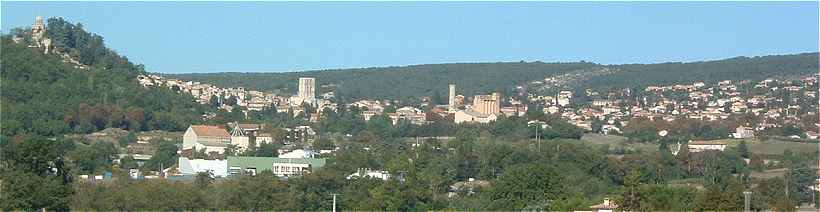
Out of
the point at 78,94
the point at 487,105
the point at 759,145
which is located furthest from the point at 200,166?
the point at 487,105

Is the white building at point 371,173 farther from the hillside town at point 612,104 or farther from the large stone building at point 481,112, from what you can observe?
the large stone building at point 481,112

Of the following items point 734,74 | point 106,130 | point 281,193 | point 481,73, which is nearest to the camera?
point 281,193

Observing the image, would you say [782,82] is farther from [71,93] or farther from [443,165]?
[443,165]

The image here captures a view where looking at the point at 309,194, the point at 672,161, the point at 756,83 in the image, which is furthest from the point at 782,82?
the point at 309,194

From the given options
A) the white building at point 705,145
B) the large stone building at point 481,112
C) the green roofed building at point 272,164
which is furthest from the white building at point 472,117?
the green roofed building at point 272,164

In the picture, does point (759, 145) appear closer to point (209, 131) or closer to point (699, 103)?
point (209, 131)

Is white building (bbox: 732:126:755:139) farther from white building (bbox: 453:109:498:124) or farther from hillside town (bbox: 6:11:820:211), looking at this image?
white building (bbox: 453:109:498:124)
